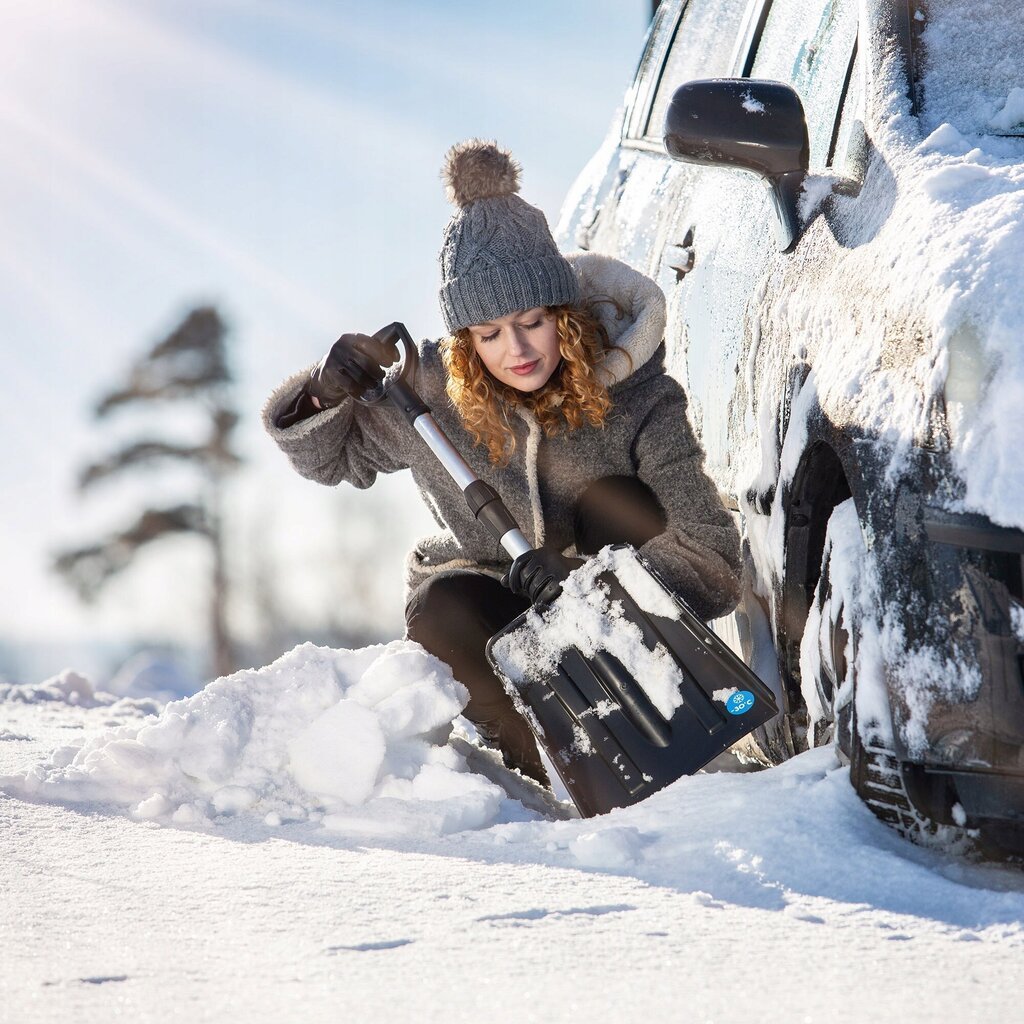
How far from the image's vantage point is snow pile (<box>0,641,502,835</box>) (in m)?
2.47

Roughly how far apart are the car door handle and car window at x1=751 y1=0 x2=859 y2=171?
0.47 m

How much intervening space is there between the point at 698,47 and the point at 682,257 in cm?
116

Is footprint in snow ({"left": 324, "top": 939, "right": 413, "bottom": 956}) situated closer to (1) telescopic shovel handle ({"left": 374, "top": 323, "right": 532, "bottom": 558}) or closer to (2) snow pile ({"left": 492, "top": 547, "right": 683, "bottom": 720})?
(2) snow pile ({"left": 492, "top": 547, "right": 683, "bottom": 720})

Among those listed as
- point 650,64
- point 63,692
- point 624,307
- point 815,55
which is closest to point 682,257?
point 624,307

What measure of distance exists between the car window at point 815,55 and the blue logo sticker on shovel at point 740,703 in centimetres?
108

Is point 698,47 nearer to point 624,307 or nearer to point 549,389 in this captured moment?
point 624,307

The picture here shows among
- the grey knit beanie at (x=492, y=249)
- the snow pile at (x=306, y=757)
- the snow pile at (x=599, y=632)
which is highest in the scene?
the grey knit beanie at (x=492, y=249)

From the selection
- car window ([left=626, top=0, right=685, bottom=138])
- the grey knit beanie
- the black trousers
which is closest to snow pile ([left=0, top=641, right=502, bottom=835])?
the black trousers

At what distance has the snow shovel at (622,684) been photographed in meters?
2.45

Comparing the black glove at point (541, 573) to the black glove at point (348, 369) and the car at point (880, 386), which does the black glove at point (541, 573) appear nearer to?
the car at point (880, 386)

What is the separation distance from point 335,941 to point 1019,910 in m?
0.95

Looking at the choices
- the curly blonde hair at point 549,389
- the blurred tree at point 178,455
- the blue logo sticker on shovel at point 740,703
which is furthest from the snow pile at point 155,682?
the blurred tree at point 178,455

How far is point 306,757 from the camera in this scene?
2.57m

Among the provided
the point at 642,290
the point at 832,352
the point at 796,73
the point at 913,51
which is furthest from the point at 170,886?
the point at 796,73
